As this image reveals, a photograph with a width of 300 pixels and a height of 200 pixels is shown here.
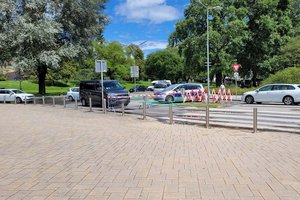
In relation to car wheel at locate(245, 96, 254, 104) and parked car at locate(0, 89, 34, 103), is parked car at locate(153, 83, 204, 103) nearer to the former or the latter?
car wheel at locate(245, 96, 254, 104)

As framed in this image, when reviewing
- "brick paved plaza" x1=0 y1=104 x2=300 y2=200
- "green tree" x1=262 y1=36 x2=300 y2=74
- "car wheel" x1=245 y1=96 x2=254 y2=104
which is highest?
"green tree" x1=262 y1=36 x2=300 y2=74

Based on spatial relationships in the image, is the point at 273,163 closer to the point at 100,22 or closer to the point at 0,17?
the point at 0,17

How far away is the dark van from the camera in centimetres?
2514

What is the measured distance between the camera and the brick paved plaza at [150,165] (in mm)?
5523

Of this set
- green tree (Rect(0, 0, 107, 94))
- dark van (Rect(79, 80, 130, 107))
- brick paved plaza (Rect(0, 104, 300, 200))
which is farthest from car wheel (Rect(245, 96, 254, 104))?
brick paved plaza (Rect(0, 104, 300, 200))

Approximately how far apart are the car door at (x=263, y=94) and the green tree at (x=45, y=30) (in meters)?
17.0

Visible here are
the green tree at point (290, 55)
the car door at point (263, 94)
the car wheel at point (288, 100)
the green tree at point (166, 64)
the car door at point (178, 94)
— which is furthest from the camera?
the green tree at point (166, 64)

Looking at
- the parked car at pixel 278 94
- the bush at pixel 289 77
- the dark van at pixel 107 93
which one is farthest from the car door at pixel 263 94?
the dark van at pixel 107 93

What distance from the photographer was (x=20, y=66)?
33.3 meters

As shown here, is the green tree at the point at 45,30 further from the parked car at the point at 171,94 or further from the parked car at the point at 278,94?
the parked car at the point at 278,94

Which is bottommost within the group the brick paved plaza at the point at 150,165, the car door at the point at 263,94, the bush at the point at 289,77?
the brick paved plaza at the point at 150,165

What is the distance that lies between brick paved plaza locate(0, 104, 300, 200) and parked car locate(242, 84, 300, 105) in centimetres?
1502

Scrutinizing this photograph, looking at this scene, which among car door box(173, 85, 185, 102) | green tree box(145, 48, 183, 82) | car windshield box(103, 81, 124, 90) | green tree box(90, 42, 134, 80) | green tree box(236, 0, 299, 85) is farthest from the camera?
green tree box(145, 48, 183, 82)

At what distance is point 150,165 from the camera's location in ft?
24.2
